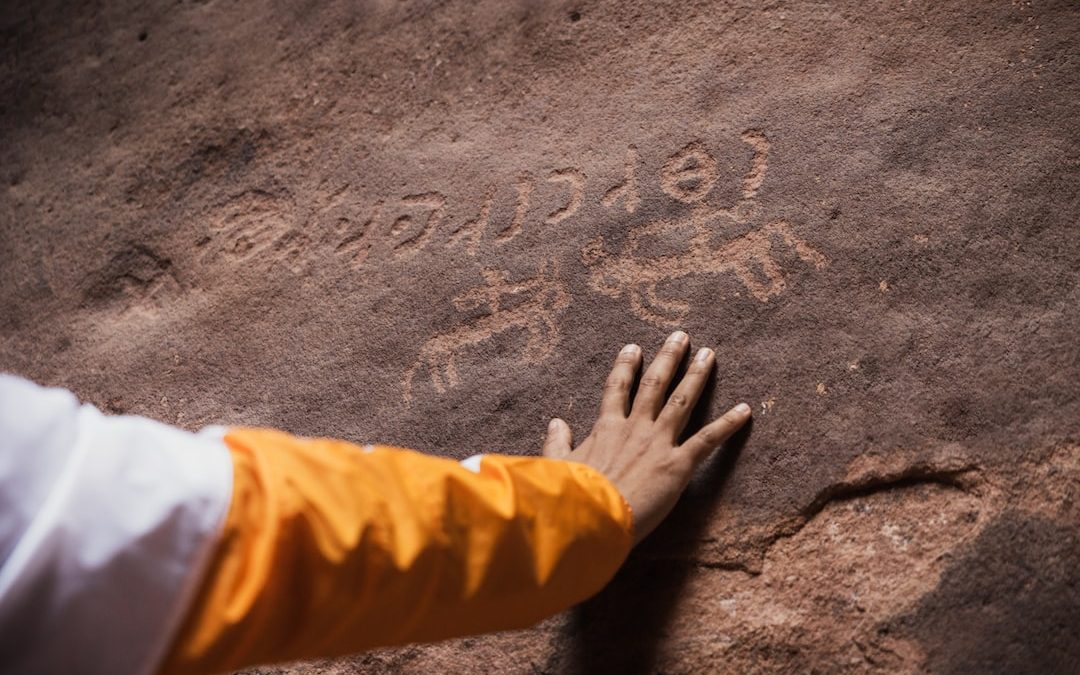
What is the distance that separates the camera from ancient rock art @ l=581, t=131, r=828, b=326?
4.54ft

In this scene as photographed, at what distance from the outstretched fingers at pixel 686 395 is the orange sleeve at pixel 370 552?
0.86 ft

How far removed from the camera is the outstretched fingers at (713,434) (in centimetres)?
127

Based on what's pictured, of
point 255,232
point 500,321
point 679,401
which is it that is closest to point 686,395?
point 679,401

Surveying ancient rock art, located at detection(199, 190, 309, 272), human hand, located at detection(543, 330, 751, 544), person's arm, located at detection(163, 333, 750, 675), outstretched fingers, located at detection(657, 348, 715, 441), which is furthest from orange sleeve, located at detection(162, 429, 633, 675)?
ancient rock art, located at detection(199, 190, 309, 272)

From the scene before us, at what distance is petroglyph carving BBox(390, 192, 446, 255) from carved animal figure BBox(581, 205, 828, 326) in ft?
1.03

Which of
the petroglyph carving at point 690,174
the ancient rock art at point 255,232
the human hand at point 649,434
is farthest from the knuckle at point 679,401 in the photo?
the ancient rock art at point 255,232

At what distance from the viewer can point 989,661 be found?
1145mm

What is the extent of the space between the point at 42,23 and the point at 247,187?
34.2 inches

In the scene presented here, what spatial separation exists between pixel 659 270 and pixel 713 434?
308mm

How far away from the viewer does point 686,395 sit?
1312mm

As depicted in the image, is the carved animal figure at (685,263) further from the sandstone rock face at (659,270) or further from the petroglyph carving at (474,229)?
the petroglyph carving at (474,229)

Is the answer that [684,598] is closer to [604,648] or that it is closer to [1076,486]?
[604,648]

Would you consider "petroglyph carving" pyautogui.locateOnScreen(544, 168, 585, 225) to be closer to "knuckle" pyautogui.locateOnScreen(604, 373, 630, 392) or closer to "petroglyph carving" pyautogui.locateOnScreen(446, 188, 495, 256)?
"petroglyph carving" pyautogui.locateOnScreen(446, 188, 495, 256)

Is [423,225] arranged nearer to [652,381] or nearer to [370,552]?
[652,381]
